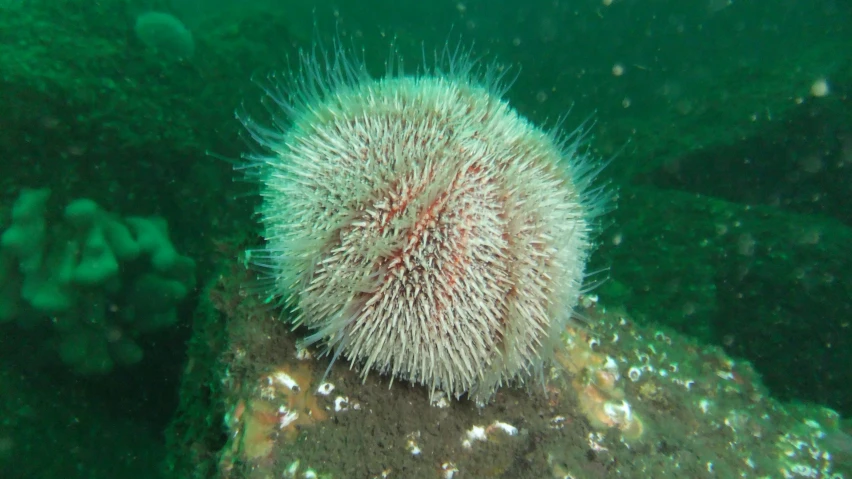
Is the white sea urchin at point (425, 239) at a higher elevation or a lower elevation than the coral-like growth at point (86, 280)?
higher

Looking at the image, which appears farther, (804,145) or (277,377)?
(804,145)

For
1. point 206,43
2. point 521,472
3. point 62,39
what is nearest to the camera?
point 521,472

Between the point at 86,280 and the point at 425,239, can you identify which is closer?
the point at 425,239

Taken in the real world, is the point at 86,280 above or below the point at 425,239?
below

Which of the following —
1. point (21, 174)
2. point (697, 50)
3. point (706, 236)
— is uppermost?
point (697, 50)

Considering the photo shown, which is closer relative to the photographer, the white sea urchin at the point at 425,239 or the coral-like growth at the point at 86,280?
the white sea urchin at the point at 425,239

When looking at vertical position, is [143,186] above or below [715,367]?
below

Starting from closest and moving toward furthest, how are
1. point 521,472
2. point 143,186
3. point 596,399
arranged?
point 521,472
point 596,399
point 143,186

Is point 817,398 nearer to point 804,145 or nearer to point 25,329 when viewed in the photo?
point 804,145

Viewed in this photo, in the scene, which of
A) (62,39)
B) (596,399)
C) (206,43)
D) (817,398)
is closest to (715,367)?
(596,399)
